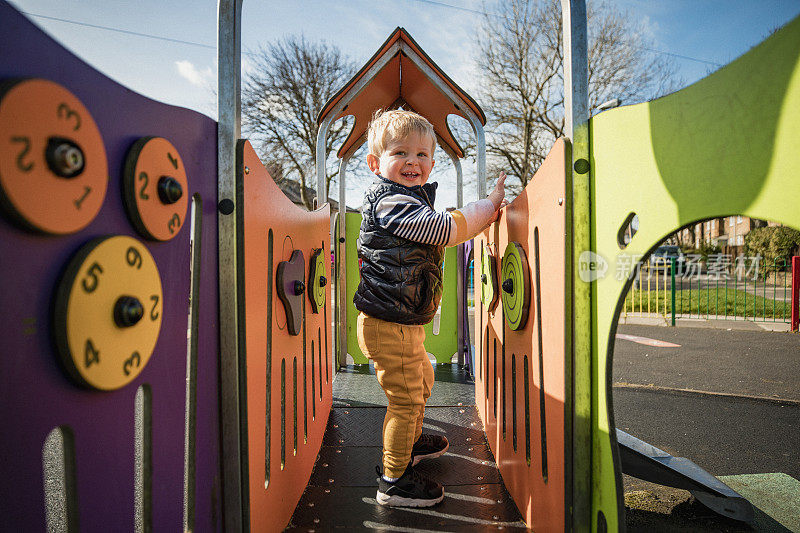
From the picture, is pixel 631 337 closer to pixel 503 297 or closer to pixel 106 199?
pixel 503 297

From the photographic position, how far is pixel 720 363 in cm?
423

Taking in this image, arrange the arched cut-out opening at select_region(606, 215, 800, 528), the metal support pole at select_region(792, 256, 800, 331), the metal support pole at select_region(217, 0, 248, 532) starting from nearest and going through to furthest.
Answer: the metal support pole at select_region(217, 0, 248, 532) → the arched cut-out opening at select_region(606, 215, 800, 528) → the metal support pole at select_region(792, 256, 800, 331)

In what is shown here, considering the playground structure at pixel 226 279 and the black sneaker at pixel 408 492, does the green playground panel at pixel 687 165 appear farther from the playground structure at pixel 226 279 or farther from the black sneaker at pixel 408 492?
the black sneaker at pixel 408 492

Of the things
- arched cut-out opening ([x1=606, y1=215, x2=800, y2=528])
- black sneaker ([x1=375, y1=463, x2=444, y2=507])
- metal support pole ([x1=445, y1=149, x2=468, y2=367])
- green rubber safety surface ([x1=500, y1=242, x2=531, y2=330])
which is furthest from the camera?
metal support pole ([x1=445, y1=149, x2=468, y2=367])

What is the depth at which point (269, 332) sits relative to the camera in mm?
1317

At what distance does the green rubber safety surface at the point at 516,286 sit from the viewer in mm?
1405

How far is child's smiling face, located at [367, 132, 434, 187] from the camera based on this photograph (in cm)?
169

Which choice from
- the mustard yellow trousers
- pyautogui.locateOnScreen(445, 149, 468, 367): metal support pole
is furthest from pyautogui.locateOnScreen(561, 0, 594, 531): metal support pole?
pyautogui.locateOnScreen(445, 149, 468, 367): metal support pole

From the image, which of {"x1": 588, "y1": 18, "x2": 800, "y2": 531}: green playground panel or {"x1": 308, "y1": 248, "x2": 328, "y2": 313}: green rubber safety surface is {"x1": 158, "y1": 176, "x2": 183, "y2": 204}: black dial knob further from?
{"x1": 308, "y1": 248, "x2": 328, "y2": 313}: green rubber safety surface

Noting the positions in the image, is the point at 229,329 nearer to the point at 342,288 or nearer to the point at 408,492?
the point at 408,492

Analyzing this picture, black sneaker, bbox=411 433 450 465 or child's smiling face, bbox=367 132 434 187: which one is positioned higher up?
child's smiling face, bbox=367 132 434 187

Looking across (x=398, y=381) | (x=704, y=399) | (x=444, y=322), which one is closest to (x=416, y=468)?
(x=398, y=381)

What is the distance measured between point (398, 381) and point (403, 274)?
0.40 meters

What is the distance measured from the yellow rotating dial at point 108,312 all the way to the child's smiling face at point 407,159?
1077 mm
